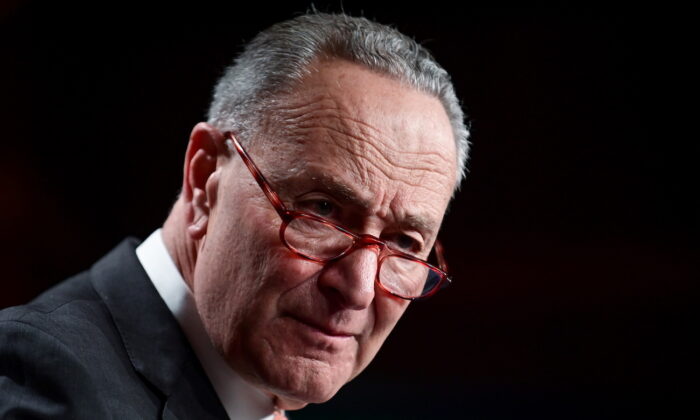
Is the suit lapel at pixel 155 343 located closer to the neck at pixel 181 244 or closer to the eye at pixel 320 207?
the neck at pixel 181 244

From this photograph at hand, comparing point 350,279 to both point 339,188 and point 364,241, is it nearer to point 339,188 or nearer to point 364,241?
point 364,241

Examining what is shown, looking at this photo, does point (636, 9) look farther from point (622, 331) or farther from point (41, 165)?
point (41, 165)

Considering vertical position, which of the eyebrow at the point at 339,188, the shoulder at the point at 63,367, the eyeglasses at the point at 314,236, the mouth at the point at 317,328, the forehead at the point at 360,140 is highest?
the forehead at the point at 360,140

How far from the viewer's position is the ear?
73.0 inches

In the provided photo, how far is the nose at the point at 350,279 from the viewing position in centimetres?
171

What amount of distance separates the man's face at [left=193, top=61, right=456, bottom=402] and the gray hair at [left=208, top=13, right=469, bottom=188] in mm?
42

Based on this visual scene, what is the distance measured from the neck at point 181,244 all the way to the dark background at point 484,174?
1527 mm

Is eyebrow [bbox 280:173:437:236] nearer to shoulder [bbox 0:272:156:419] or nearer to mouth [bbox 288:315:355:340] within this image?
mouth [bbox 288:315:355:340]

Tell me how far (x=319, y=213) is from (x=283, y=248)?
12 centimetres

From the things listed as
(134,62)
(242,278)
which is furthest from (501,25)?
(242,278)

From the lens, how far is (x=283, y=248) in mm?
1718

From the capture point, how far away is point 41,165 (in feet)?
11.3

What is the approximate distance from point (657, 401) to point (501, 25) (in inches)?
67.7

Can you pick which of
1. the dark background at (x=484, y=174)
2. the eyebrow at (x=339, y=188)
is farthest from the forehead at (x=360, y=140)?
the dark background at (x=484, y=174)
